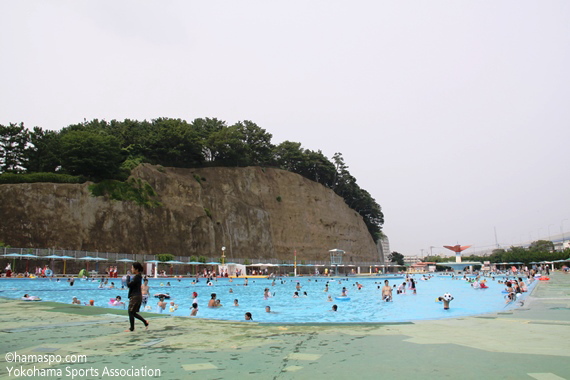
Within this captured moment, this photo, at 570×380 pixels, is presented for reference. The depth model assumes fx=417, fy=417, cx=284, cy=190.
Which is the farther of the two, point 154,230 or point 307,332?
point 154,230

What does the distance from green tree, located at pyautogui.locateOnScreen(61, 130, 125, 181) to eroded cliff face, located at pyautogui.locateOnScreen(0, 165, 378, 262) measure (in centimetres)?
388

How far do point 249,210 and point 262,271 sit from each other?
12.2 meters

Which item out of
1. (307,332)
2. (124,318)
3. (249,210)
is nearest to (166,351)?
(307,332)

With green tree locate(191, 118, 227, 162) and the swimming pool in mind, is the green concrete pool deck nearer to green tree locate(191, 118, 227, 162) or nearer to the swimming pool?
the swimming pool

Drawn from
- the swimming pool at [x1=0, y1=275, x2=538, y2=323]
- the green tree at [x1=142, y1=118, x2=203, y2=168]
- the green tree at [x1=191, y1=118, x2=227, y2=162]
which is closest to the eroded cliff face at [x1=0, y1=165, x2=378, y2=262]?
the green tree at [x1=142, y1=118, x2=203, y2=168]

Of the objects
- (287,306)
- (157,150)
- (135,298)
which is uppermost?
(157,150)

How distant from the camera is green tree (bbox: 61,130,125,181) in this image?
5325cm

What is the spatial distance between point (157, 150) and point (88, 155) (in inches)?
618

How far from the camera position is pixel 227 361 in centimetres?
629

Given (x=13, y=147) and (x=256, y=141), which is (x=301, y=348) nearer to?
(x=13, y=147)

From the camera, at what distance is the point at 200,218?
211ft

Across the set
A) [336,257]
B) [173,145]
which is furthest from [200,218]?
[336,257]

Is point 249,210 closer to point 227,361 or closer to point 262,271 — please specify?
point 262,271

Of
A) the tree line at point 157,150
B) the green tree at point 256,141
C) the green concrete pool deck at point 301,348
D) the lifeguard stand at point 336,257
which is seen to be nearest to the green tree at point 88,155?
the tree line at point 157,150
